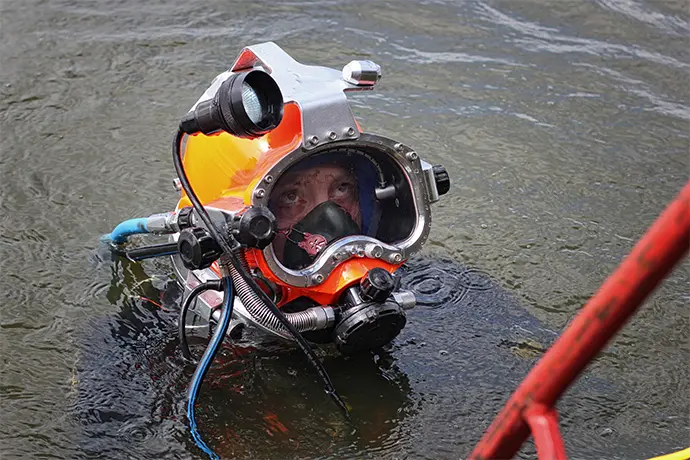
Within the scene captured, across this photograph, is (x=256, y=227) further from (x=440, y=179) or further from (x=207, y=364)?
(x=440, y=179)

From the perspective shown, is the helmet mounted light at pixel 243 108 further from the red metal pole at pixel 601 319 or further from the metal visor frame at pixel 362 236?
the red metal pole at pixel 601 319

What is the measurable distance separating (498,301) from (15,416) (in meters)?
2.09

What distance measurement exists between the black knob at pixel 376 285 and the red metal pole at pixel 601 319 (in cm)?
132

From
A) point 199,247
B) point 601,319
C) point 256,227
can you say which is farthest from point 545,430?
point 199,247

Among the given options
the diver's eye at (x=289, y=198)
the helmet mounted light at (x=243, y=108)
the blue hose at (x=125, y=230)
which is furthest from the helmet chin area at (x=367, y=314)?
the blue hose at (x=125, y=230)

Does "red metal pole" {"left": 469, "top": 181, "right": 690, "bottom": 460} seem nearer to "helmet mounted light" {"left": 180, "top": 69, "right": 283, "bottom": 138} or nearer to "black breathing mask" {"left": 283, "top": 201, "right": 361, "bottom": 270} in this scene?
"helmet mounted light" {"left": 180, "top": 69, "right": 283, "bottom": 138}

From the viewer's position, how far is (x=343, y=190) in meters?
3.32

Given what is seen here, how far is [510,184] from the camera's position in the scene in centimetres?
491

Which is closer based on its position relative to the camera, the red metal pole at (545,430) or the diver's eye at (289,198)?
the red metal pole at (545,430)

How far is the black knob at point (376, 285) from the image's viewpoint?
3064mm

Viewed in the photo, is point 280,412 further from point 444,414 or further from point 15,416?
point 15,416

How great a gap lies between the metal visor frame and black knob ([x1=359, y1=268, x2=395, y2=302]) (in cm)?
12

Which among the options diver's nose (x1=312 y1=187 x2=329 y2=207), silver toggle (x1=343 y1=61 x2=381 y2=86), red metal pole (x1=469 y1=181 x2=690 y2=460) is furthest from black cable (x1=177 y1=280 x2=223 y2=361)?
red metal pole (x1=469 y1=181 x2=690 y2=460)

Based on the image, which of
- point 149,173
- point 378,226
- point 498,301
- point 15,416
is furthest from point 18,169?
point 498,301
